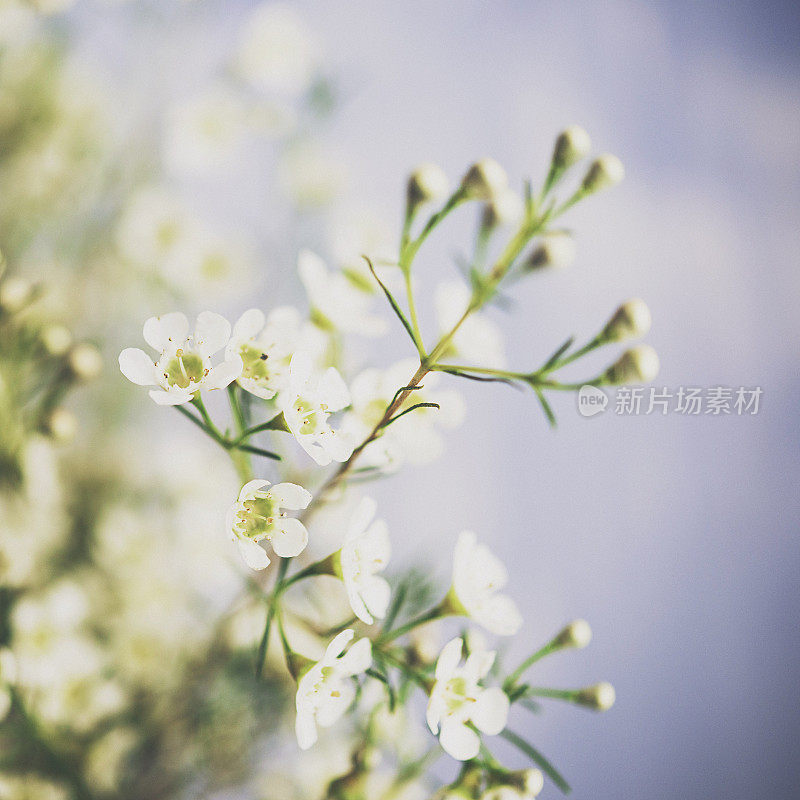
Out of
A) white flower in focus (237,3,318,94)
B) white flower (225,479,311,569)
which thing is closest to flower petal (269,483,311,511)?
white flower (225,479,311,569)

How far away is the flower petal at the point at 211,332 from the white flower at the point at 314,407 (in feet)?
0.16

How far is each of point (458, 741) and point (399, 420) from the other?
0.68 feet

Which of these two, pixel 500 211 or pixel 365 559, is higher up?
pixel 500 211

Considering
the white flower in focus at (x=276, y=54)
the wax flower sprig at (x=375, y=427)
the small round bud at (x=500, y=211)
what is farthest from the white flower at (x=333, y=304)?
the white flower in focus at (x=276, y=54)

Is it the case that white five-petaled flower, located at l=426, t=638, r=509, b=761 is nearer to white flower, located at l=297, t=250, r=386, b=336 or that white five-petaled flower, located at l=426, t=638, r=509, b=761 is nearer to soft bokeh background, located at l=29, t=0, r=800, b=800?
white flower, located at l=297, t=250, r=386, b=336

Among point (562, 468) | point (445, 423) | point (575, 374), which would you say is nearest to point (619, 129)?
point (575, 374)

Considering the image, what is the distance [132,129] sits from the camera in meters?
0.83

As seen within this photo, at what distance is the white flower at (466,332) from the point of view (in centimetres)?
44

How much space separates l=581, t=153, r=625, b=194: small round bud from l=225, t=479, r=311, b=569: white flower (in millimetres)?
266

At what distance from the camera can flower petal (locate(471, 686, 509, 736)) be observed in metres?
0.35

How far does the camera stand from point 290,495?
33 cm

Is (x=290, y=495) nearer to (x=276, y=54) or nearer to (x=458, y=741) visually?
(x=458, y=741)
